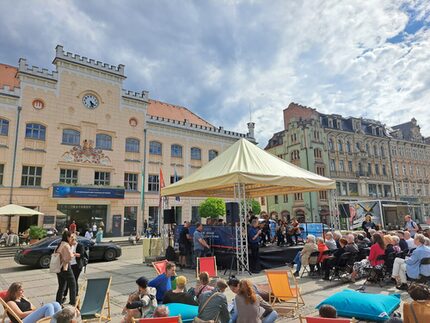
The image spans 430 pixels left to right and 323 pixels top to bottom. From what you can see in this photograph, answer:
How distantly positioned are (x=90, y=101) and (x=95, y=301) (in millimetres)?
25877

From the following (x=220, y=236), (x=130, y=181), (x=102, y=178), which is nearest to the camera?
(x=220, y=236)

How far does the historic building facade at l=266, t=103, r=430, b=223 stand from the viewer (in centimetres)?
4422

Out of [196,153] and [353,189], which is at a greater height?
[196,153]

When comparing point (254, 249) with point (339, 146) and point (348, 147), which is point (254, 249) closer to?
point (339, 146)

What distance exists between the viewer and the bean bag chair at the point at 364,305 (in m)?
4.81

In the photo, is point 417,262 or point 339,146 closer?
point 417,262

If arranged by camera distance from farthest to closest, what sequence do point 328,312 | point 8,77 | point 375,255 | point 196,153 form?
point 196,153 → point 8,77 → point 375,255 → point 328,312

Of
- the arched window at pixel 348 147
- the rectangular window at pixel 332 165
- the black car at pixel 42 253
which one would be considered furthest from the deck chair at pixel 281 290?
the arched window at pixel 348 147

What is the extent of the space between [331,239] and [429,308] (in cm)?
663

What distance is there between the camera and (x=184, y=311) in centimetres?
460

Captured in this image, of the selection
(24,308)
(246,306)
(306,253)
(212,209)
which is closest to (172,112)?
(212,209)

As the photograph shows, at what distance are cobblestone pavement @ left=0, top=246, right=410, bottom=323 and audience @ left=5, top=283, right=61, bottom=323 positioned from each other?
5.02 feet

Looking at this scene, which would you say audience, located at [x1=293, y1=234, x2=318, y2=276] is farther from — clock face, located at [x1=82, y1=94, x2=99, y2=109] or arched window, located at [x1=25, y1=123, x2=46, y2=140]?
clock face, located at [x1=82, y1=94, x2=99, y2=109]

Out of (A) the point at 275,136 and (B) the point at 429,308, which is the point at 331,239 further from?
(A) the point at 275,136
